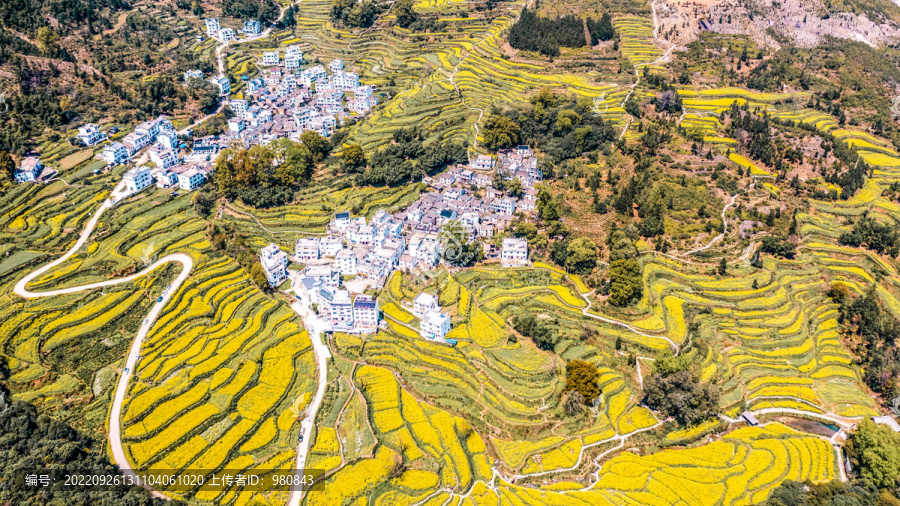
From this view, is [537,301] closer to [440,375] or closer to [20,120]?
[440,375]

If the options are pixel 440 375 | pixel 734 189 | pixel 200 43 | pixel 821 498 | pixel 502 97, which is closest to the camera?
pixel 821 498

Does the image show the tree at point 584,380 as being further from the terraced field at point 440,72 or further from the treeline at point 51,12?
the treeline at point 51,12

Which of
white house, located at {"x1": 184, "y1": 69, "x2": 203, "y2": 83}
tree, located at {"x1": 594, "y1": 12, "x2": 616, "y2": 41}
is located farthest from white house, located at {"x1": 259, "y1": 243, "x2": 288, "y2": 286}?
tree, located at {"x1": 594, "y1": 12, "x2": 616, "y2": 41}

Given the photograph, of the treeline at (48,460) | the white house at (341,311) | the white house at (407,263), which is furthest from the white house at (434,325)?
the treeline at (48,460)

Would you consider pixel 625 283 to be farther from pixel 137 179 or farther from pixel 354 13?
pixel 354 13

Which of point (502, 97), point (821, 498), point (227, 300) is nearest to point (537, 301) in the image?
point (821, 498)

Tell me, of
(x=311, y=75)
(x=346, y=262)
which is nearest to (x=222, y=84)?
(x=311, y=75)

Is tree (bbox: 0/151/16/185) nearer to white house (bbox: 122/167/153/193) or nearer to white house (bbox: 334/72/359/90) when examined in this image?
white house (bbox: 122/167/153/193)
